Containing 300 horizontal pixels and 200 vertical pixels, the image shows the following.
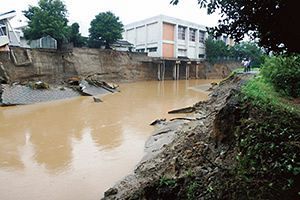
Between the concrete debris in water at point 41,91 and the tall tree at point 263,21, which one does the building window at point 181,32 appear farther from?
the tall tree at point 263,21

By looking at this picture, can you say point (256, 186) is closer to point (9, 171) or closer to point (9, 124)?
point (9, 171)

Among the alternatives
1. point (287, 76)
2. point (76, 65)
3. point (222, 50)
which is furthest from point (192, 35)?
point (287, 76)

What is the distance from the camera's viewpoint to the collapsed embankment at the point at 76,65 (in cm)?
2678

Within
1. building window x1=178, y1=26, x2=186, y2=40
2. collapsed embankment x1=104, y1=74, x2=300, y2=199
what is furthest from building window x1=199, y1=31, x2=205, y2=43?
collapsed embankment x1=104, y1=74, x2=300, y2=199

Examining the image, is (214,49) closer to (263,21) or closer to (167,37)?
(167,37)

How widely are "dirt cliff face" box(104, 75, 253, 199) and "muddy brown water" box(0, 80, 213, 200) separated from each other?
0.91 m

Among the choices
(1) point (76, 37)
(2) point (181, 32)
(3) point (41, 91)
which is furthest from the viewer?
(2) point (181, 32)

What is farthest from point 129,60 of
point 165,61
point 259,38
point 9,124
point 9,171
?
point 259,38

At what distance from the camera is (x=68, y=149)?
10391 mm

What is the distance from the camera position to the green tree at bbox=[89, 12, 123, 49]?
3668cm

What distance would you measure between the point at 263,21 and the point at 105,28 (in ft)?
114

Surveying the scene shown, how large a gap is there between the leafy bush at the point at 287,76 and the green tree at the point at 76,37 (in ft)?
94.6

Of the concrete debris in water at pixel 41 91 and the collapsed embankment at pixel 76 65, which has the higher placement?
the collapsed embankment at pixel 76 65

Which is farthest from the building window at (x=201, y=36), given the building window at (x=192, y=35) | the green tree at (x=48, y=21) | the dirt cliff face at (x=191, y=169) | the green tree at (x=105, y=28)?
the dirt cliff face at (x=191, y=169)
